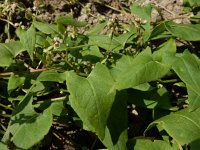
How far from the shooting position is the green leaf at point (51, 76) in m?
1.70

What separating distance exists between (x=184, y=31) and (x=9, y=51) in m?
0.71

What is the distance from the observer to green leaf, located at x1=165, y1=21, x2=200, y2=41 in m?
1.83

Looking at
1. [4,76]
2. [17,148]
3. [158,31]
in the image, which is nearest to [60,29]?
[4,76]

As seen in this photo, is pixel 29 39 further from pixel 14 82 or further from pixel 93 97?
pixel 93 97

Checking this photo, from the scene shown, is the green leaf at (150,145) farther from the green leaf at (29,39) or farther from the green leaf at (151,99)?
the green leaf at (29,39)

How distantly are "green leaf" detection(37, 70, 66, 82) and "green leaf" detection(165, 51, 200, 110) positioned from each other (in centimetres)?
40

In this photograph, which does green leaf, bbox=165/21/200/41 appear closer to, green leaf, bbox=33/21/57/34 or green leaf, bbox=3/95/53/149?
green leaf, bbox=33/21/57/34

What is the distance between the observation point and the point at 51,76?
1.72 metres

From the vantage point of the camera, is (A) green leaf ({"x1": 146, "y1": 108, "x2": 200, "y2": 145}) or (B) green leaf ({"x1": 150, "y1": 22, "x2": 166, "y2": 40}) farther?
(B) green leaf ({"x1": 150, "y1": 22, "x2": 166, "y2": 40})

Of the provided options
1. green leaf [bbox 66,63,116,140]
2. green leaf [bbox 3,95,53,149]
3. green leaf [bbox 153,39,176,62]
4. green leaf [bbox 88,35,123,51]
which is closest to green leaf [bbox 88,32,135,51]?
green leaf [bbox 88,35,123,51]

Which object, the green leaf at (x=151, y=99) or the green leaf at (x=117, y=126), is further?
the green leaf at (x=151, y=99)

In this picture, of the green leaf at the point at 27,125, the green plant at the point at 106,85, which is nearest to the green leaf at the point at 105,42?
the green plant at the point at 106,85

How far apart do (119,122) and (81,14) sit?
0.84 m

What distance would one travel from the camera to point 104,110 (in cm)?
151
